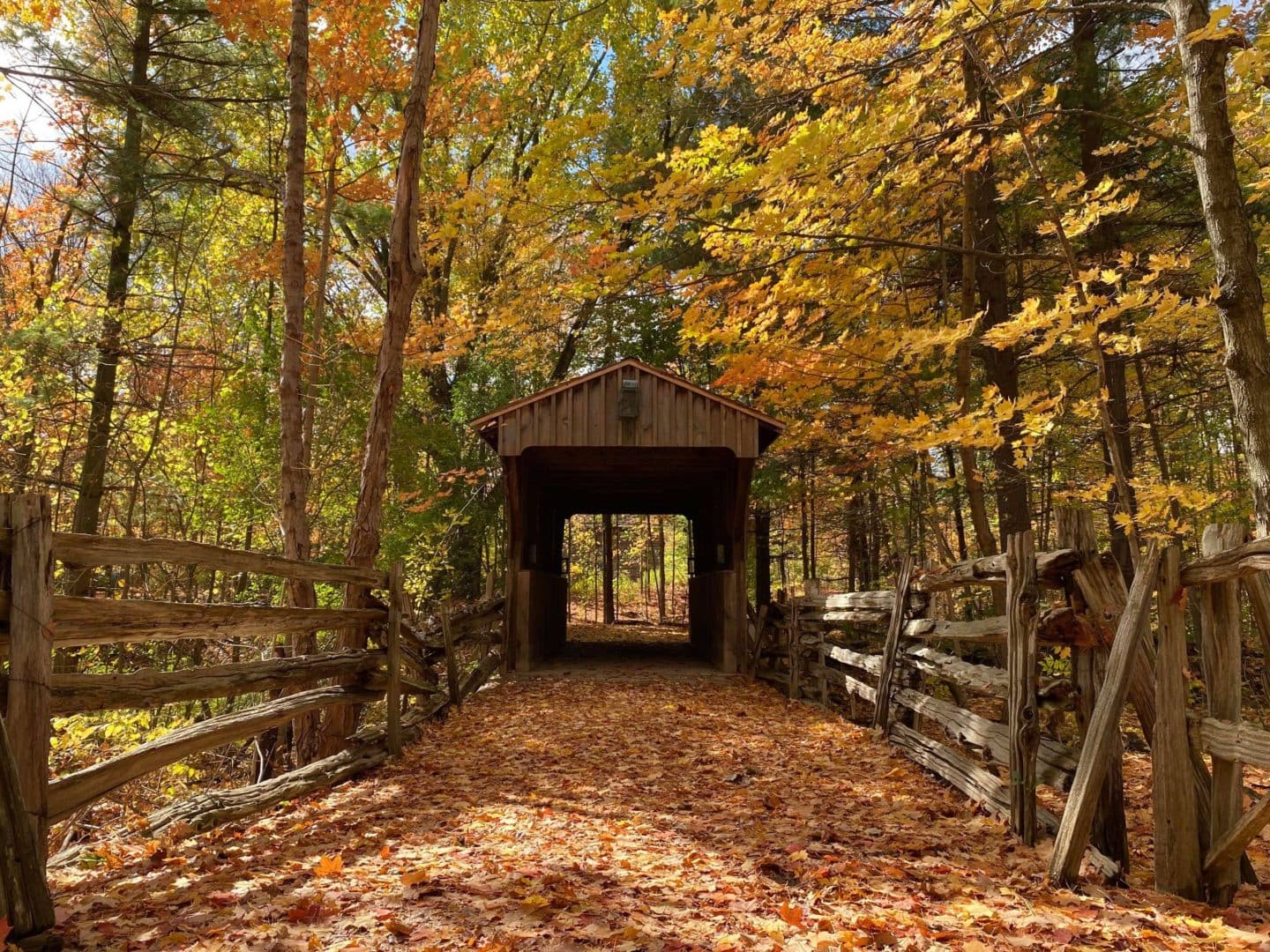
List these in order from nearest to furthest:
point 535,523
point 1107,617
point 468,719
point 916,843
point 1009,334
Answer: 1. point 1107,617
2. point 916,843
3. point 1009,334
4. point 468,719
5. point 535,523

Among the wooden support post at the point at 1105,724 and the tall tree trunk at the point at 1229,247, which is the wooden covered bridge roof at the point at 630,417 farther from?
the wooden support post at the point at 1105,724

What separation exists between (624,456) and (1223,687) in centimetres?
875

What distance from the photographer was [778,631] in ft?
35.9

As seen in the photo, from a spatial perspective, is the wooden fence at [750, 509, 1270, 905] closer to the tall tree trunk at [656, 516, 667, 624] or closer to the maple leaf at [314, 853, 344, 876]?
the maple leaf at [314, 853, 344, 876]

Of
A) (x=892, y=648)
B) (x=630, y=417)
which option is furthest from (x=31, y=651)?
(x=630, y=417)

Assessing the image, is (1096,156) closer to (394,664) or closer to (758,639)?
(758,639)

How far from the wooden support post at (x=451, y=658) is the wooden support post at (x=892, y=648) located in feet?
14.5

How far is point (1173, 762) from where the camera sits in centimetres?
323

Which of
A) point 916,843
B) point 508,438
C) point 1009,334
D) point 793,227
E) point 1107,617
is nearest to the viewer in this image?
point 1107,617

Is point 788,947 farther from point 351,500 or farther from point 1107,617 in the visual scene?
point 351,500

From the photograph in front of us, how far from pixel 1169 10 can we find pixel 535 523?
9.63 m

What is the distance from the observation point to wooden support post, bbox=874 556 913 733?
264 inches

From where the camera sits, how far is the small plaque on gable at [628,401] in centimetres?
1006

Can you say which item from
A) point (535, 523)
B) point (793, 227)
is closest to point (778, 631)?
point (535, 523)
